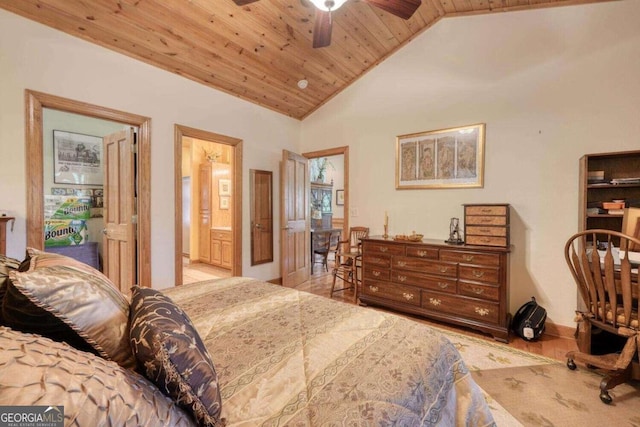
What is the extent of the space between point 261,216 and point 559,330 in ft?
12.4

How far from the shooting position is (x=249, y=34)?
2.93 meters

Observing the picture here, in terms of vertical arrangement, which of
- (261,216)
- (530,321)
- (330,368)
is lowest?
(530,321)

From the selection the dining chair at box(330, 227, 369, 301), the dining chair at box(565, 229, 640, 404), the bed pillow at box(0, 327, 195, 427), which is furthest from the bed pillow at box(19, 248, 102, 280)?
the dining chair at box(330, 227, 369, 301)

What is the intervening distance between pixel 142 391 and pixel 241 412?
10.8 inches

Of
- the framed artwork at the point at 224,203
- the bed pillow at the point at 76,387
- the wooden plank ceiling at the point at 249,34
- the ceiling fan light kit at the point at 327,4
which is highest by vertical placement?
the wooden plank ceiling at the point at 249,34

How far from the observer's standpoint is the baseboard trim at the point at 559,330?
2.70m

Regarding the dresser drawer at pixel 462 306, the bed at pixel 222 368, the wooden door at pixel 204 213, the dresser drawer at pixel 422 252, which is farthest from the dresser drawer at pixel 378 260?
the wooden door at pixel 204 213

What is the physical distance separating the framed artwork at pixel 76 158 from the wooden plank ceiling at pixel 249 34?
71.8 inches

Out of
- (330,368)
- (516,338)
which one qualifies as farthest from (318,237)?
(330,368)

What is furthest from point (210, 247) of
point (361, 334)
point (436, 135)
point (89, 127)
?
point (361, 334)

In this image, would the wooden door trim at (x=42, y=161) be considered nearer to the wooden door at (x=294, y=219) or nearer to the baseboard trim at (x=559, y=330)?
the wooden door at (x=294, y=219)

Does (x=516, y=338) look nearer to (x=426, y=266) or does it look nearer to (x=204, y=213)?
(x=426, y=266)

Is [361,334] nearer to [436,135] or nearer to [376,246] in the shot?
[376,246]

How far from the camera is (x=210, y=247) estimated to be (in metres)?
5.79
